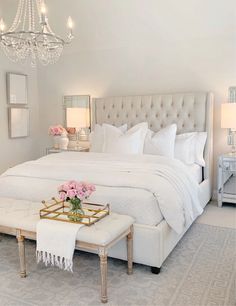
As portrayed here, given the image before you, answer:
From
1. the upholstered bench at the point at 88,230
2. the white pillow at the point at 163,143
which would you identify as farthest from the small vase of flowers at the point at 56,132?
the upholstered bench at the point at 88,230

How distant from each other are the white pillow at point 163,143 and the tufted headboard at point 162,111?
16.2 inches

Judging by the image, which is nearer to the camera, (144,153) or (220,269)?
(220,269)

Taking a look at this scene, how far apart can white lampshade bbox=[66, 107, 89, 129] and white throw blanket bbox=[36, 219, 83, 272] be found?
3335 millimetres

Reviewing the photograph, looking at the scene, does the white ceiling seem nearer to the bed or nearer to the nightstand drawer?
the bed

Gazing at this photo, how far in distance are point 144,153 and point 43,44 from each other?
6.81ft

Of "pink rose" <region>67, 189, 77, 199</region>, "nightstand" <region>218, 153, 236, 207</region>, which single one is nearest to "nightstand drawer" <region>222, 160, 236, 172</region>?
"nightstand" <region>218, 153, 236, 207</region>

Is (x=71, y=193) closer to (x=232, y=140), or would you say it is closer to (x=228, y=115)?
(x=228, y=115)

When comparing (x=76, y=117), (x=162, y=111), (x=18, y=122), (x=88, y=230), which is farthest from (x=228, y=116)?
(x=18, y=122)

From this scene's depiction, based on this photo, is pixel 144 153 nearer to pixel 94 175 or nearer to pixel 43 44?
pixel 94 175

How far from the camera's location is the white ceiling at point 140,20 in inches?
177

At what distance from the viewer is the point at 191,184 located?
3836 millimetres

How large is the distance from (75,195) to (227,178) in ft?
9.68

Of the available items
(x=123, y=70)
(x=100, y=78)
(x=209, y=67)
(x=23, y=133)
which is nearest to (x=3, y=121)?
(x=23, y=133)

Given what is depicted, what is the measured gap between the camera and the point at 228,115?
178 inches
